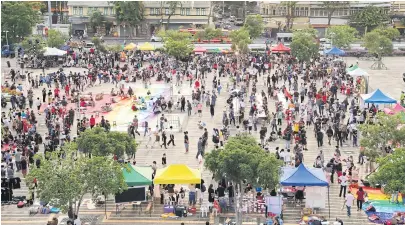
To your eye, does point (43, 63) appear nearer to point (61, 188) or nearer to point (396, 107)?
point (396, 107)

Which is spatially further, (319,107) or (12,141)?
(319,107)

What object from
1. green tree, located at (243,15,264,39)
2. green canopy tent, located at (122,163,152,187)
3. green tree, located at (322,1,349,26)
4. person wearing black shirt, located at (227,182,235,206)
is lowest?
person wearing black shirt, located at (227,182,235,206)

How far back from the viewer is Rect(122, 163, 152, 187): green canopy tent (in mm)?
19875

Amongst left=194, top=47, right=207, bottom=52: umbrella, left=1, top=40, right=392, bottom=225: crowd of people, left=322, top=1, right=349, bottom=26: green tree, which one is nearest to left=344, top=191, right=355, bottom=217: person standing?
left=1, top=40, right=392, bottom=225: crowd of people

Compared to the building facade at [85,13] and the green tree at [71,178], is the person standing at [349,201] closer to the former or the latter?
the green tree at [71,178]

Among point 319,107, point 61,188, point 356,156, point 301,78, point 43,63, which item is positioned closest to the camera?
point 61,188

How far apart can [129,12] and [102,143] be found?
187ft

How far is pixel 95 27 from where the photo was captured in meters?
78.6

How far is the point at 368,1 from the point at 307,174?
65.7 meters

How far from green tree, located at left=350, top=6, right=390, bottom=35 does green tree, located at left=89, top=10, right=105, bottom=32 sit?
105ft

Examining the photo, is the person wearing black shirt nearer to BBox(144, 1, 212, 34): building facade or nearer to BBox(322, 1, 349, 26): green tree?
BBox(144, 1, 212, 34): building facade

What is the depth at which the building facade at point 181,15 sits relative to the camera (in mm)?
79000

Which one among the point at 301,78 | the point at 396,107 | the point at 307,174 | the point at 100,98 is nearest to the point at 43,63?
the point at 100,98

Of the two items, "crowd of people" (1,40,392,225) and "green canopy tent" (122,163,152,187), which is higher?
"crowd of people" (1,40,392,225)
